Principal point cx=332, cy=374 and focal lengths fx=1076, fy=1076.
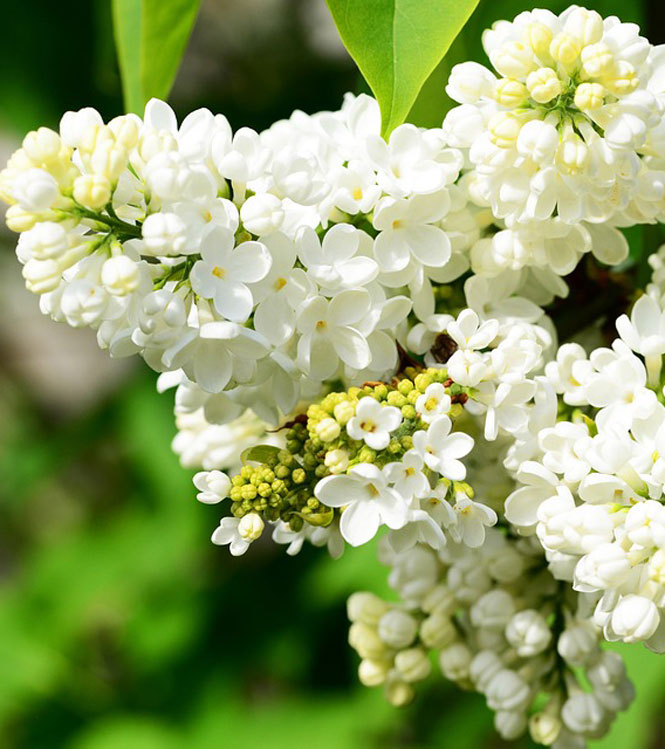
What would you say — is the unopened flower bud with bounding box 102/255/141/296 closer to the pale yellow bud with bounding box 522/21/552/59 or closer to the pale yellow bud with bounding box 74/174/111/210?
the pale yellow bud with bounding box 74/174/111/210

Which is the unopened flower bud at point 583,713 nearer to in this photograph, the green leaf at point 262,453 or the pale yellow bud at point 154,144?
the green leaf at point 262,453

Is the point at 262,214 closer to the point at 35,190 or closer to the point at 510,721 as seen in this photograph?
the point at 35,190

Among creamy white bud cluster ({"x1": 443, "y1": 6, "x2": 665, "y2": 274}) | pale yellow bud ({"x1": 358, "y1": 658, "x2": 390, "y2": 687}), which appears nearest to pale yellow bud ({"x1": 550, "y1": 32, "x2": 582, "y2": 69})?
creamy white bud cluster ({"x1": 443, "y1": 6, "x2": 665, "y2": 274})

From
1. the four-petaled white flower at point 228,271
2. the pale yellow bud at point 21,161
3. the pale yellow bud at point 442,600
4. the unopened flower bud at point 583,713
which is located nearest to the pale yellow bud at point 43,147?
the pale yellow bud at point 21,161

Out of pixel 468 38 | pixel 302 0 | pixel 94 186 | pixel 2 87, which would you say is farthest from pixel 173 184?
pixel 302 0

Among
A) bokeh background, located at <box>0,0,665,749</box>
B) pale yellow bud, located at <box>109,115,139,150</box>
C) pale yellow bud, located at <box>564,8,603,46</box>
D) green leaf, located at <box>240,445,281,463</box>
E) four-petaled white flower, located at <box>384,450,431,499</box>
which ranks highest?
pale yellow bud, located at <box>564,8,603,46</box>

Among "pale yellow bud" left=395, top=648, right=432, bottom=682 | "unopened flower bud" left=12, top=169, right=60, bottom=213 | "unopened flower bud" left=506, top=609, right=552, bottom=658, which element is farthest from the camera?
"pale yellow bud" left=395, top=648, right=432, bottom=682

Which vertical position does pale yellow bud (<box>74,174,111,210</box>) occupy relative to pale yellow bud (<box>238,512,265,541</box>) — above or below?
above
